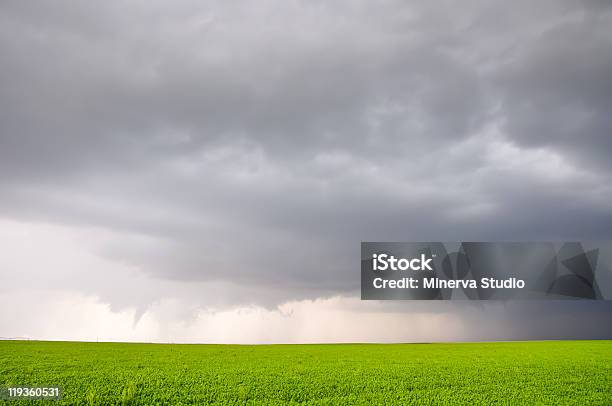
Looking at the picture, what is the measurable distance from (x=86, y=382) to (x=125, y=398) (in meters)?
7.36

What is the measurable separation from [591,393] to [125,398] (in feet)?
76.3

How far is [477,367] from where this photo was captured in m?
38.2

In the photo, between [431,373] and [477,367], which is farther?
[477,367]

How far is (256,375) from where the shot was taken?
30.9 metres

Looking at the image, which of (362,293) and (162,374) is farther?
(362,293)

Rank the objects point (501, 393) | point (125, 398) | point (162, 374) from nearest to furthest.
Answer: point (125, 398) < point (501, 393) < point (162, 374)

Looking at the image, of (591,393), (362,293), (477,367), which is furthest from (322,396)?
(362,293)

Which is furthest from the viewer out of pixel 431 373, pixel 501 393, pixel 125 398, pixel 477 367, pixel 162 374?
pixel 477 367

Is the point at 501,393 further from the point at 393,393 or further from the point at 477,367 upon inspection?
the point at 477,367

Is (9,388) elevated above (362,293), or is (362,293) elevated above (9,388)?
(362,293)

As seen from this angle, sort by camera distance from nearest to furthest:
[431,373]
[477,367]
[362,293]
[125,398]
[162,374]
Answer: [125,398] < [162,374] < [431,373] < [477,367] < [362,293]

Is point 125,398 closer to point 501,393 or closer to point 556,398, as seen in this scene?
point 501,393

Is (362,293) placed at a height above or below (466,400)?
above

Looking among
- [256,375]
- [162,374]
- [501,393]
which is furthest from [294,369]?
[501,393]
